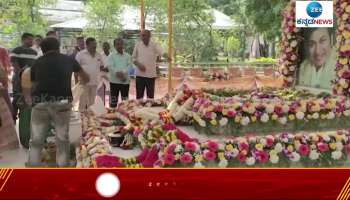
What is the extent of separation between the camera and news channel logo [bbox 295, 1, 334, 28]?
609 centimetres

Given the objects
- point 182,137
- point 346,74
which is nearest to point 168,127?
point 182,137

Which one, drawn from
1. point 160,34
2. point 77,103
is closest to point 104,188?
point 77,103

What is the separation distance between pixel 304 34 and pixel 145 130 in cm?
356

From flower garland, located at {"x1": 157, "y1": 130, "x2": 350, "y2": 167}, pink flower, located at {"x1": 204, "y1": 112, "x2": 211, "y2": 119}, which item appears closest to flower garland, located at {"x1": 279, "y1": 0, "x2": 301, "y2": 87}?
pink flower, located at {"x1": 204, "y1": 112, "x2": 211, "y2": 119}

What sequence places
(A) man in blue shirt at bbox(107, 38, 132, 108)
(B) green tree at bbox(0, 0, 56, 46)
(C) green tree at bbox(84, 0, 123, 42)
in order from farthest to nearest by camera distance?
(A) man in blue shirt at bbox(107, 38, 132, 108) → (C) green tree at bbox(84, 0, 123, 42) → (B) green tree at bbox(0, 0, 56, 46)

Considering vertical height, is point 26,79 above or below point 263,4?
below

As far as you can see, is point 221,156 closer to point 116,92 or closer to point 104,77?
point 116,92

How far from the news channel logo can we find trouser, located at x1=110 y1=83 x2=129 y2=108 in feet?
9.48

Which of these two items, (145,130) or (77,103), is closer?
(145,130)

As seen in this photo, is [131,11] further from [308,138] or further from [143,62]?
[308,138]

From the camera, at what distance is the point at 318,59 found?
6762 millimetres

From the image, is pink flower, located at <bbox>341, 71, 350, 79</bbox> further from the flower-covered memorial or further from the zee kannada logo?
the zee kannada logo

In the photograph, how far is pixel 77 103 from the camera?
291 inches

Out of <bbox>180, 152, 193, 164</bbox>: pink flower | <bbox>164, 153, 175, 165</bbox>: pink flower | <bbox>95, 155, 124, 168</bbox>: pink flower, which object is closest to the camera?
<bbox>95, 155, 124, 168</bbox>: pink flower
